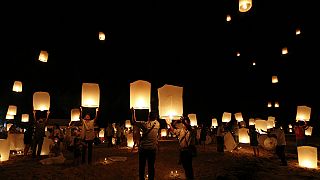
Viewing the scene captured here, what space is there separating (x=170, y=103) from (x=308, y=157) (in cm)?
623

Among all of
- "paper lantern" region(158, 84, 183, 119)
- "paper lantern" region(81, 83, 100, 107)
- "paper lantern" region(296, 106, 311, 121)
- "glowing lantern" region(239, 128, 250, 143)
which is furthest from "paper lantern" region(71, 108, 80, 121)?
"paper lantern" region(296, 106, 311, 121)

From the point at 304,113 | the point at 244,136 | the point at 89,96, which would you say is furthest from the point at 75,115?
the point at 304,113

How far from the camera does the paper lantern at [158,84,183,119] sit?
287 inches

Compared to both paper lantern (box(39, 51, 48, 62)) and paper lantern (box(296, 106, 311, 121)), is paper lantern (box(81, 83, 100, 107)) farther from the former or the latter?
paper lantern (box(296, 106, 311, 121))

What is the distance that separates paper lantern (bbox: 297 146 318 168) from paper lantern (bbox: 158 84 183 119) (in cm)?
574

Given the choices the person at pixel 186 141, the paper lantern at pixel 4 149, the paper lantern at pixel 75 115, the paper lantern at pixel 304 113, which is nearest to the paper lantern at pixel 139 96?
the person at pixel 186 141

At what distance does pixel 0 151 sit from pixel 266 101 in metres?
31.9

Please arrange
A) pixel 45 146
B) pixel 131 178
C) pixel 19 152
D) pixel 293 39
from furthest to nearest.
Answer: pixel 293 39 < pixel 19 152 < pixel 45 146 < pixel 131 178

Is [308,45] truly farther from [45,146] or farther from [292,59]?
[45,146]

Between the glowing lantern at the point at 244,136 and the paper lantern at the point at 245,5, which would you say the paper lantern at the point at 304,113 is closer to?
the glowing lantern at the point at 244,136

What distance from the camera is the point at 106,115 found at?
32875 mm

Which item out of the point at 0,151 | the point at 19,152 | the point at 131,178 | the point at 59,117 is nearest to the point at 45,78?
the point at 59,117

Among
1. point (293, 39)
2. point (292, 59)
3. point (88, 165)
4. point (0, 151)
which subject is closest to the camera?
point (88, 165)

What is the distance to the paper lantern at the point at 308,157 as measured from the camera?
9680mm
